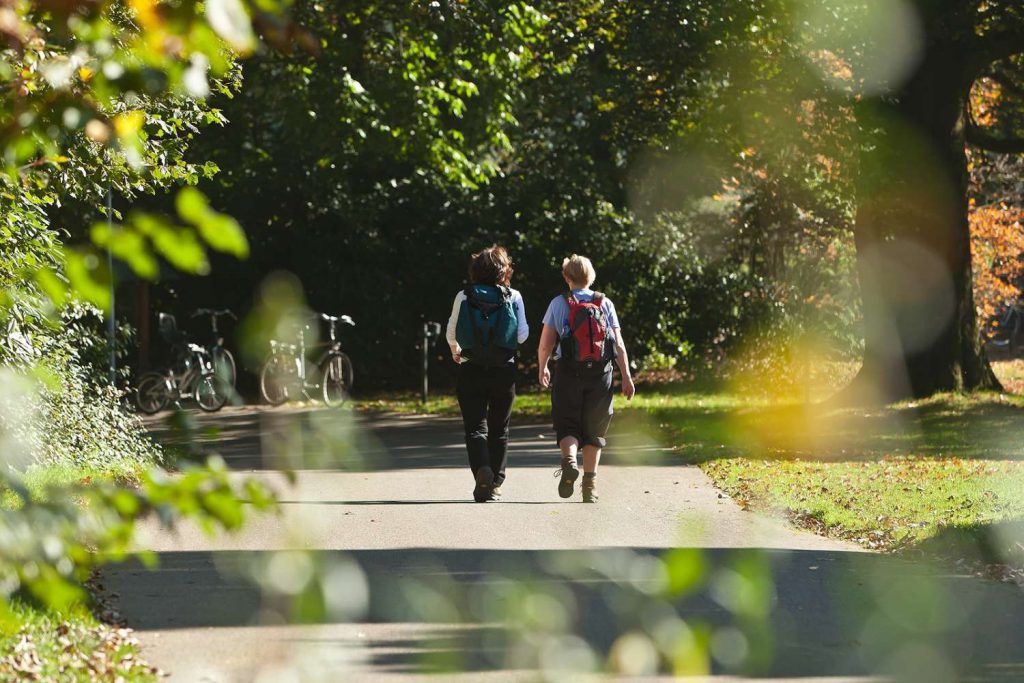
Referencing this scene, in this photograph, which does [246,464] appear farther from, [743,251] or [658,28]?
[743,251]

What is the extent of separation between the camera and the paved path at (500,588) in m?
1.81

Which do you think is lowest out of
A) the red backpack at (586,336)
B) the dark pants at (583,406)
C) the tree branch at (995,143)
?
the dark pants at (583,406)

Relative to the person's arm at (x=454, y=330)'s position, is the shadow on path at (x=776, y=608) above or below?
below

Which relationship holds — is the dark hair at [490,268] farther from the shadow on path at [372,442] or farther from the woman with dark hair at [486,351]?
the shadow on path at [372,442]

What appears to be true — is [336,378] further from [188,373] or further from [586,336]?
[586,336]

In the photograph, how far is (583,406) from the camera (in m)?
10.7

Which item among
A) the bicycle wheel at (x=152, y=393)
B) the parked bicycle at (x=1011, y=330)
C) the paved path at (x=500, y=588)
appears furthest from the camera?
the parked bicycle at (x=1011, y=330)

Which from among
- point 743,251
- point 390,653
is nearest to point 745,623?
point 390,653

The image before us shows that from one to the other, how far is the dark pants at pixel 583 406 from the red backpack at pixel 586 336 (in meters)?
0.13

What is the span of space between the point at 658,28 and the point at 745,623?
17.7 meters

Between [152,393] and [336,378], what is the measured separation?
2.65 meters

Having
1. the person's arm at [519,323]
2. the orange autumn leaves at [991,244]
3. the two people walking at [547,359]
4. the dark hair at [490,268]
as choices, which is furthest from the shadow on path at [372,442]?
the orange autumn leaves at [991,244]

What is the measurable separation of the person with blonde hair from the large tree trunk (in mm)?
9169

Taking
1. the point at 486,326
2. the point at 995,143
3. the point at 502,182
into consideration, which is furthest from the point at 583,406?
the point at 502,182
